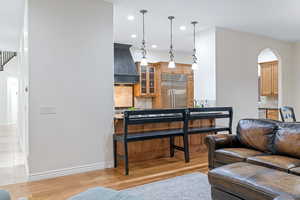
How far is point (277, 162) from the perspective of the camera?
266cm

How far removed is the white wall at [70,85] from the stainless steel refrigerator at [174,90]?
389 centimetres

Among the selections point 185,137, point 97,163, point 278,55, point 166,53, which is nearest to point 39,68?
point 97,163

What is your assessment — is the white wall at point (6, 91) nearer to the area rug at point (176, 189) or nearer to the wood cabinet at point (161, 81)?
the wood cabinet at point (161, 81)

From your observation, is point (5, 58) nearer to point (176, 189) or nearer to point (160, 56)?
point (160, 56)

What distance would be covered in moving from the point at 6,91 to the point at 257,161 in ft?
37.8

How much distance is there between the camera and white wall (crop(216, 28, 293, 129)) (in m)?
5.62

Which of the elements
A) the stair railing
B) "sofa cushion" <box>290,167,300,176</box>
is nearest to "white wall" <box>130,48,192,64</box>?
the stair railing

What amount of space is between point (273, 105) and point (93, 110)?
22.8 feet

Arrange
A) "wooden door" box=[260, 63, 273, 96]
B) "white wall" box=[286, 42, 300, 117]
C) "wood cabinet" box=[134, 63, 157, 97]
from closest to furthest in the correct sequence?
"white wall" box=[286, 42, 300, 117], "wood cabinet" box=[134, 63, 157, 97], "wooden door" box=[260, 63, 273, 96]

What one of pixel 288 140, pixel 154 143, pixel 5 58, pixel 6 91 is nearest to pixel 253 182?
pixel 288 140

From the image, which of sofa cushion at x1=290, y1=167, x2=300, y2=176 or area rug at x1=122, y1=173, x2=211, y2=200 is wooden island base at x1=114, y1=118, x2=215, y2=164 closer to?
area rug at x1=122, y1=173, x2=211, y2=200

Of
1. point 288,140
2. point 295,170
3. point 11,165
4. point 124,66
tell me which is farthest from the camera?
point 124,66

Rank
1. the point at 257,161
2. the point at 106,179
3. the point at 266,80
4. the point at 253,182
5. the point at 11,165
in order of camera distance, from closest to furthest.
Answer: the point at 253,182
the point at 257,161
the point at 106,179
the point at 11,165
the point at 266,80

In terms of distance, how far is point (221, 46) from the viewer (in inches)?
222
